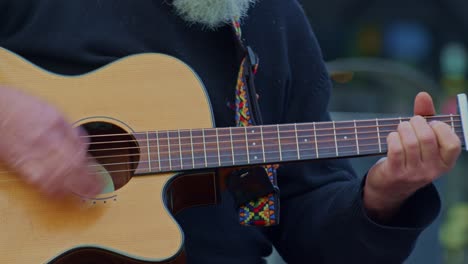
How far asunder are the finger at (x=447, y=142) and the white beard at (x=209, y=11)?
0.61 m

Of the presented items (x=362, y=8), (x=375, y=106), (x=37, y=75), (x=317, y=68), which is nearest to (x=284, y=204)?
(x=317, y=68)

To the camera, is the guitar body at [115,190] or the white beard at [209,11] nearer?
the guitar body at [115,190]

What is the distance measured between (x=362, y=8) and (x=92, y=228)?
456cm

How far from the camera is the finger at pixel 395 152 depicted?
78.7 inches

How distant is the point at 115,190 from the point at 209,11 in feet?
1.76

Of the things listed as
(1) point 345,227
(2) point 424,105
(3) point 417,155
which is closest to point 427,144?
(3) point 417,155

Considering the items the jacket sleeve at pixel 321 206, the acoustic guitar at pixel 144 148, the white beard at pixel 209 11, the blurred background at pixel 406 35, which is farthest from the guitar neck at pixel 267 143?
the blurred background at pixel 406 35

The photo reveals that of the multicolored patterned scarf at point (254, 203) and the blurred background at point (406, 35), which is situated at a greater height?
the multicolored patterned scarf at point (254, 203)

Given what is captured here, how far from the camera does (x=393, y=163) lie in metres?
2.01

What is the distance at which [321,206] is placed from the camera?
2.34m

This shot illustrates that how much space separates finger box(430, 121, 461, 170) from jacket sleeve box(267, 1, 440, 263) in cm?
15

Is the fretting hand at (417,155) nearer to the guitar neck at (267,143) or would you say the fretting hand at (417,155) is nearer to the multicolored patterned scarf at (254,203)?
the guitar neck at (267,143)

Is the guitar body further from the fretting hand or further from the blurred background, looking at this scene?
the blurred background

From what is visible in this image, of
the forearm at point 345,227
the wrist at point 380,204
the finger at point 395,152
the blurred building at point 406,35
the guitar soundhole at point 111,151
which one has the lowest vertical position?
the blurred building at point 406,35
